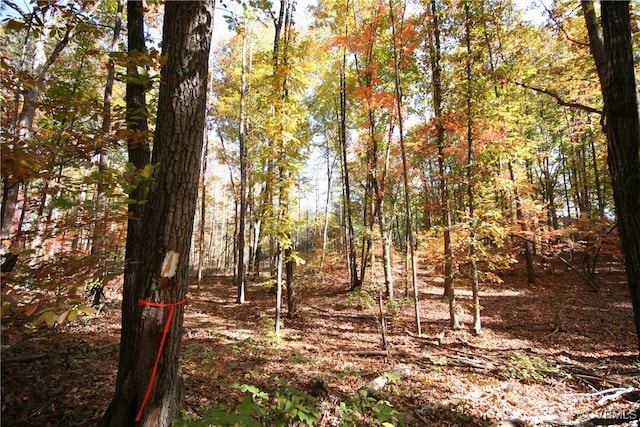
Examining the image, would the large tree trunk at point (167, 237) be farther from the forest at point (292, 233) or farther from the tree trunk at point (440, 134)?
the tree trunk at point (440, 134)

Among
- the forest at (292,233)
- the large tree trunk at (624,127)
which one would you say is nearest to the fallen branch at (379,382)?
the forest at (292,233)

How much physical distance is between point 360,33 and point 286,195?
7981mm

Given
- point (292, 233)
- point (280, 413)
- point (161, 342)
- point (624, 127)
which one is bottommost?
point (280, 413)

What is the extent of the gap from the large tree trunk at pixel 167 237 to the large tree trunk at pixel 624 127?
3.86 metres

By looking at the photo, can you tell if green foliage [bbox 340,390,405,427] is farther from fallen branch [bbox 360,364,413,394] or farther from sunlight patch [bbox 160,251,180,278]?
sunlight patch [bbox 160,251,180,278]

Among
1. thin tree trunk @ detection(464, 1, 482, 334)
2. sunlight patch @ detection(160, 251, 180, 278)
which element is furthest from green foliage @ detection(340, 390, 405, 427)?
thin tree trunk @ detection(464, 1, 482, 334)

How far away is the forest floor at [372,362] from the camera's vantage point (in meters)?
3.68

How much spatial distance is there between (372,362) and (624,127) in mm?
5806

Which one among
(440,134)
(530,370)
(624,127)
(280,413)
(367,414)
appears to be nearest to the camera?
(624,127)

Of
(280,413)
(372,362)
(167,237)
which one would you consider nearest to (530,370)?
(372,362)

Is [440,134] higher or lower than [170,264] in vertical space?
higher

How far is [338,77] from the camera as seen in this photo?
14336 millimetres

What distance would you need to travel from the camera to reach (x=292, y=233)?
8750mm

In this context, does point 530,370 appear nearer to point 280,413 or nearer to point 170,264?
point 280,413
